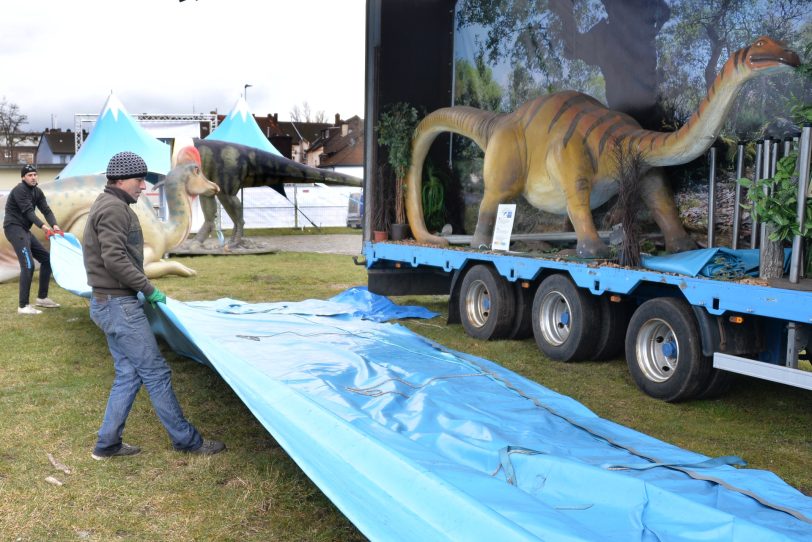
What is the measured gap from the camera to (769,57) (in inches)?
216

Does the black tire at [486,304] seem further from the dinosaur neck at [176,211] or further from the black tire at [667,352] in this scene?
the dinosaur neck at [176,211]

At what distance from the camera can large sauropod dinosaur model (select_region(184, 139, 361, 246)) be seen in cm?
1928

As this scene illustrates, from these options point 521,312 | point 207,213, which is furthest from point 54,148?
point 521,312

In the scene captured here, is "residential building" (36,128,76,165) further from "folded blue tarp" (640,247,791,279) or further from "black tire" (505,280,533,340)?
"folded blue tarp" (640,247,791,279)

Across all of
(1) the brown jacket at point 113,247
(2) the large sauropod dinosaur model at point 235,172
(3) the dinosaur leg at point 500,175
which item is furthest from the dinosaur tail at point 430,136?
(2) the large sauropod dinosaur model at point 235,172

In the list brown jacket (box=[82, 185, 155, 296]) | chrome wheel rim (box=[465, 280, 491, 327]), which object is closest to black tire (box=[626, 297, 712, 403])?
chrome wheel rim (box=[465, 280, 491, 327])

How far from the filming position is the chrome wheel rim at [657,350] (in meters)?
5.96

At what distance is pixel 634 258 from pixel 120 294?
158 inches

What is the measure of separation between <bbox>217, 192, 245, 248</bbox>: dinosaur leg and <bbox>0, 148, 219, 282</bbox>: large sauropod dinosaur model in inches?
222

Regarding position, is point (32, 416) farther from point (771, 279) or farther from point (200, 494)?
point (771, 279)

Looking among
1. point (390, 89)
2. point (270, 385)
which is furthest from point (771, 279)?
point (390, 89)

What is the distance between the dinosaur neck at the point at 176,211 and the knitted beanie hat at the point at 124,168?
29.5 feet

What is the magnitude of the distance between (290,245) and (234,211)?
3.65 m

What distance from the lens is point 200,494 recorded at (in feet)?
13.3
